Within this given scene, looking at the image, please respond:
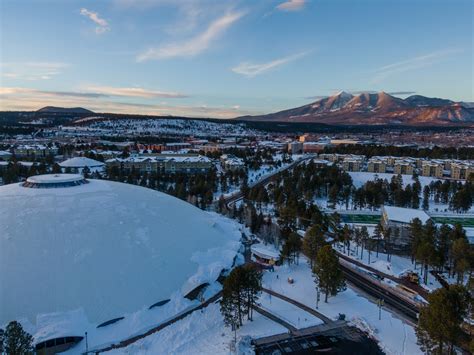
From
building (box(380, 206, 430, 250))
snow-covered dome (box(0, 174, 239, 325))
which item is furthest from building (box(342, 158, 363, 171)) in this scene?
snow-covered dome (box(0, 174, 239, 325))

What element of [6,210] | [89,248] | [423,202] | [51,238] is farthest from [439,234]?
[6,210]

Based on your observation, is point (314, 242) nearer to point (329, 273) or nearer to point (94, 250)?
point (329, 273)

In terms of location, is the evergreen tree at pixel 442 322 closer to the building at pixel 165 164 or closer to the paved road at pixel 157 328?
the paved road at pixel 157 328

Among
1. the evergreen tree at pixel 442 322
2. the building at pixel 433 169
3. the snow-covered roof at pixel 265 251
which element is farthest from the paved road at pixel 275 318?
the building at pixel 433 169

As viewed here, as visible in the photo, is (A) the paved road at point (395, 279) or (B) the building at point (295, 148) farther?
(B) the building at point (295, 148)

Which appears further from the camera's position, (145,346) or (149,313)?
(149,313)

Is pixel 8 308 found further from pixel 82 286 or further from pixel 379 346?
pixel 379 346

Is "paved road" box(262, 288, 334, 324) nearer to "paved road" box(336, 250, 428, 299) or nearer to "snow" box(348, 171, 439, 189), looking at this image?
"paved road" box(336, 250, 428, 299)

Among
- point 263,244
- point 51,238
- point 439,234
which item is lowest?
point 263,244
